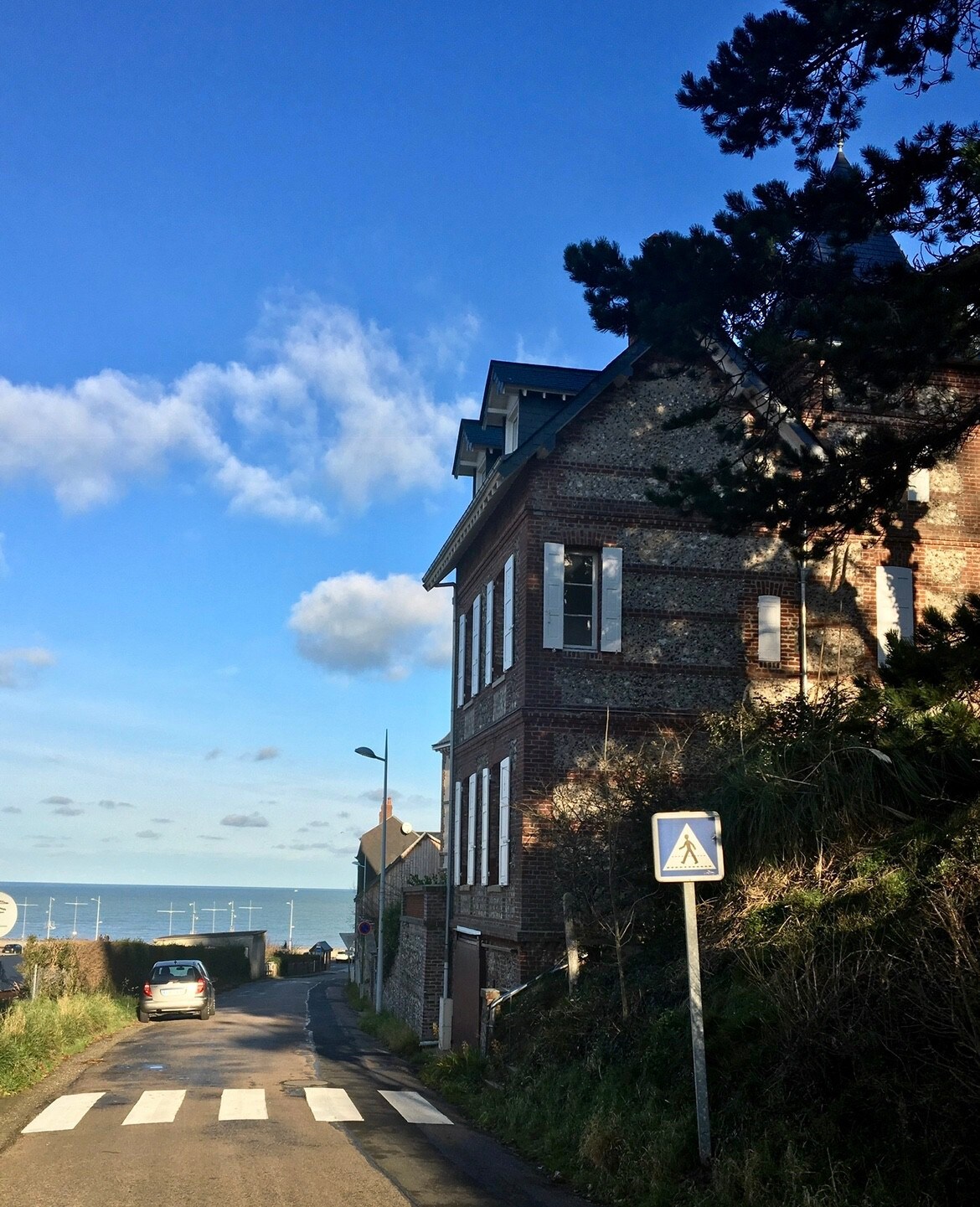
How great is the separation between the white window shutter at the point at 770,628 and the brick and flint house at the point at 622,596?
1.3 inches

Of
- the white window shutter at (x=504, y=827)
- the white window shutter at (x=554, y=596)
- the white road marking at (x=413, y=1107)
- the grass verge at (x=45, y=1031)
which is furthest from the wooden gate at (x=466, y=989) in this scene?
the grass verge at (x=45, y=1031)

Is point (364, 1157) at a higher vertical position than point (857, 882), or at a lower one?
lower

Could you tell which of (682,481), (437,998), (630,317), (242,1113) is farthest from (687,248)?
(437,998)

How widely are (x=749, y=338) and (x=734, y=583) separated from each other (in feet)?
33.4

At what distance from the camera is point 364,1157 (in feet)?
37.0

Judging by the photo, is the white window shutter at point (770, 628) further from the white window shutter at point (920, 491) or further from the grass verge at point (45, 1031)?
the grass verge at point (45, 1031)

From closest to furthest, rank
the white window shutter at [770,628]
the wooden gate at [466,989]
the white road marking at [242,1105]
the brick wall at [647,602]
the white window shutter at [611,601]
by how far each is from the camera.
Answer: the white road marking at [242,1105] < the brick wall at [647,602] < the white window shutter at [611,601] < the white window shutter at [770,628] < the wooden gate at [466,989]

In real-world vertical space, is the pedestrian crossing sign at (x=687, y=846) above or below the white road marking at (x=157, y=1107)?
above

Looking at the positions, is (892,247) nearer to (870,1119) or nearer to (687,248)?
(687,248)

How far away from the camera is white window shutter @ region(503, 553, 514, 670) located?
70.1ft

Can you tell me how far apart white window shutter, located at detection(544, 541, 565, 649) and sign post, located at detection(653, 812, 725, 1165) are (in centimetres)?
1090

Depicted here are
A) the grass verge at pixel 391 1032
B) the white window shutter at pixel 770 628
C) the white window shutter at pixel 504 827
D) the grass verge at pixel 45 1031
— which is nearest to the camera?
the grass verge at pixel 45 1031

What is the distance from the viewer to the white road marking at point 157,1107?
13.5m

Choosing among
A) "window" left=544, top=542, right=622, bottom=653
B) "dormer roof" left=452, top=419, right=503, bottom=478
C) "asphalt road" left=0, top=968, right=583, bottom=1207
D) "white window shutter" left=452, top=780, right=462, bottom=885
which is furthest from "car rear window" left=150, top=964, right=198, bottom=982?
"window" left=544, top=542, right=622, bottom=653
